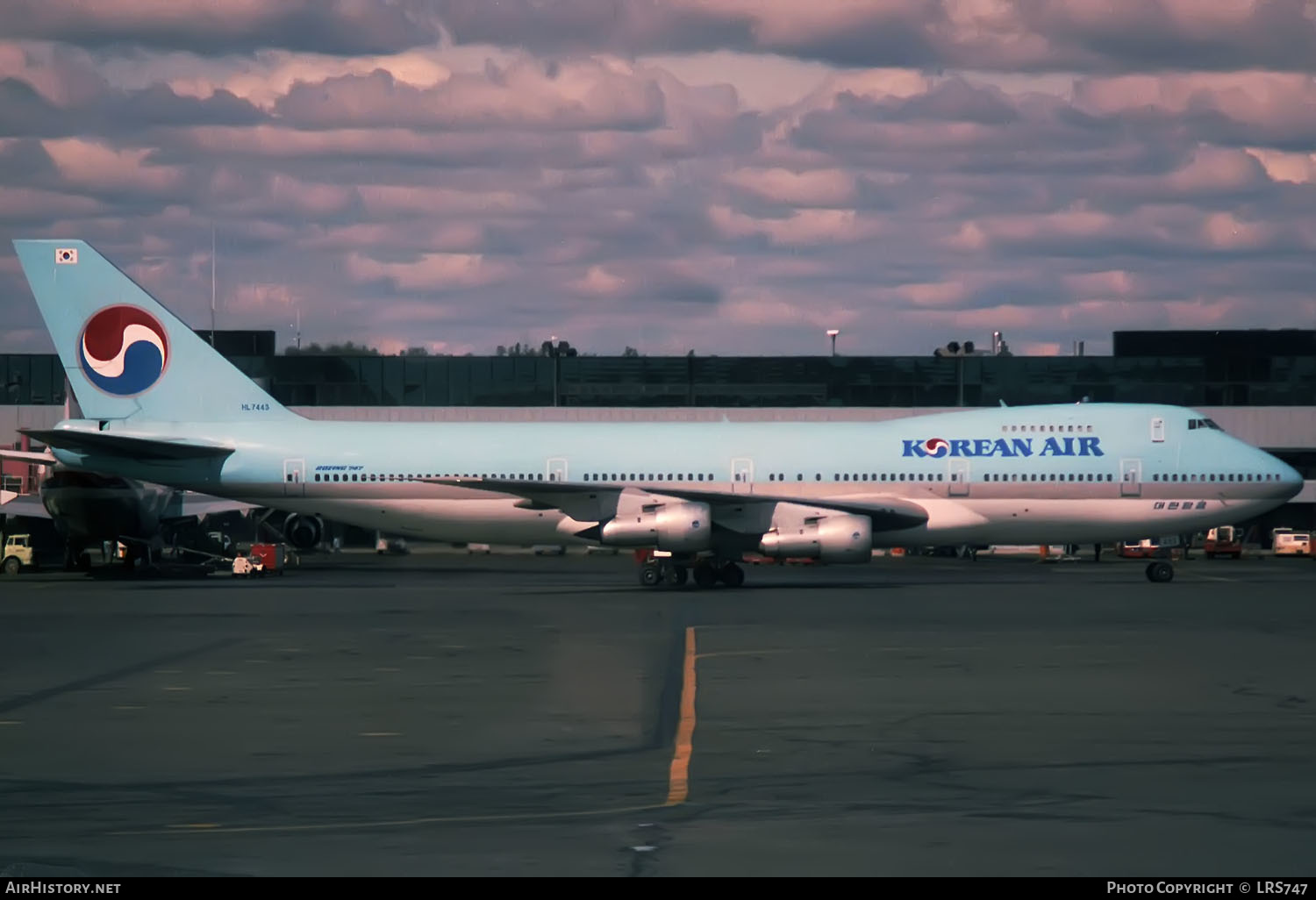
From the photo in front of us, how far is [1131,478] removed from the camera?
2074 inches

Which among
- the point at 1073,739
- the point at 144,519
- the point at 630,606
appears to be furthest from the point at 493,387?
the point at 1073,739

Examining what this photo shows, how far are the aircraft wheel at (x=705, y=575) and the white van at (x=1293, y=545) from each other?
4213cm

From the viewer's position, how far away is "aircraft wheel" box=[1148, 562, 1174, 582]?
2089 inches

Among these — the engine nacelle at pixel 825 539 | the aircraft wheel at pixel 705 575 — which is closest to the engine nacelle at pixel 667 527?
the aircraft wheel at pixel 705 575

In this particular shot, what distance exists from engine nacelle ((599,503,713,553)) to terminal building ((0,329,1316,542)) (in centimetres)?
4015

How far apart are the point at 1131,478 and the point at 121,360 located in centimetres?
3319

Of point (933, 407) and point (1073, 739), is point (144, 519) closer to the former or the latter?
point (933, 407)

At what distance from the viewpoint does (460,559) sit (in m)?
78.6

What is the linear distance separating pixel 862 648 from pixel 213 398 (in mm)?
32063

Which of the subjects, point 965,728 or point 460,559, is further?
point 460,559

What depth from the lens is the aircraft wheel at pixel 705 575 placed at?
5172 centimetres

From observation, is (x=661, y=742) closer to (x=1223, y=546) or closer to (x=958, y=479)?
(x=958, y=479)

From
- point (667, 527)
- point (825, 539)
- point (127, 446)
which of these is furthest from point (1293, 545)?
point (127, 446)

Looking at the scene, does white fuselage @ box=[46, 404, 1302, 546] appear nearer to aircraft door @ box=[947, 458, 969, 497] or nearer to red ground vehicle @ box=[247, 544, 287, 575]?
aircraft door @ box=[947, 458, 969, 497]
